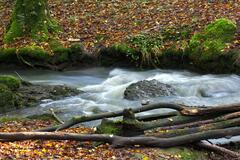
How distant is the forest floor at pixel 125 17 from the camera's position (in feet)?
51.6

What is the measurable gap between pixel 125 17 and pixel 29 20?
11.8 feet

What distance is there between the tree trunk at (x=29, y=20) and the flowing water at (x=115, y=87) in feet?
5.81

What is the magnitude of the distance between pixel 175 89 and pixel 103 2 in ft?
27.4

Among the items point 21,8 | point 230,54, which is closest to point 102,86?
point 230,54

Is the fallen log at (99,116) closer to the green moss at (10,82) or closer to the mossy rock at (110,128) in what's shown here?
the mossy rock at (110,128)

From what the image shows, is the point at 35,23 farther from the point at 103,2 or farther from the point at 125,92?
the point at 125,92

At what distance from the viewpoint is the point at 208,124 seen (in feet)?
22.9

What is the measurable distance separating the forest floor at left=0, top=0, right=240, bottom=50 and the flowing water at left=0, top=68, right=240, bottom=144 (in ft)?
4.14

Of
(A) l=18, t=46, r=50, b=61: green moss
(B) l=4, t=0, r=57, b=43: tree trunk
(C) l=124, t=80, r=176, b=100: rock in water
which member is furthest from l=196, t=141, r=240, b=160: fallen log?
(B) l=4, t=0, r=57, b=43: tree trunk

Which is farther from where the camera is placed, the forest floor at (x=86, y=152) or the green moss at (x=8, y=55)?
the green moss at (x=8, y=55)

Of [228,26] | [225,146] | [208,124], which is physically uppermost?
[228,26]

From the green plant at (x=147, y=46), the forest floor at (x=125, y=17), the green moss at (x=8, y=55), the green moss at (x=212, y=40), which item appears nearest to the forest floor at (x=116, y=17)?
the forest floor at (x=125, y=17)

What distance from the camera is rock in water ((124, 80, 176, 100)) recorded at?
1207 centimetres

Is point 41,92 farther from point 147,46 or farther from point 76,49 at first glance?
point 147,46
